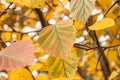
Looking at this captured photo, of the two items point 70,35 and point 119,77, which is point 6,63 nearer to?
point 70,35

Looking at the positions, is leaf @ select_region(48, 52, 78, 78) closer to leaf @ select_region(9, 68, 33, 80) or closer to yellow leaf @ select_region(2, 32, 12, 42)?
leaf @ select_region(9, 68, 33, 80)

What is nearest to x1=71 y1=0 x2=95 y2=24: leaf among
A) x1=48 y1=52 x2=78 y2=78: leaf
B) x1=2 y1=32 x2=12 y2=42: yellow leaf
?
x1=48 y1=52 x2=78 y2=78: leaf

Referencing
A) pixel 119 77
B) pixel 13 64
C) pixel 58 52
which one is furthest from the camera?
pixel 119 77

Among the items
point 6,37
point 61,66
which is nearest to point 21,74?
point 61,66

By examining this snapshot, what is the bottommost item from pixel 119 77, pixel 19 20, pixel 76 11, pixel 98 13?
pixel 119 77

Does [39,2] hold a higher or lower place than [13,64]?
higher

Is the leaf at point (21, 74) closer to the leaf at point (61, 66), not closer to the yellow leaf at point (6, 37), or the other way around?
the leaf at point (61, 66)

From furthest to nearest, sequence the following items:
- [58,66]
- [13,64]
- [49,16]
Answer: [49,16] < [58,66] < [13,64]

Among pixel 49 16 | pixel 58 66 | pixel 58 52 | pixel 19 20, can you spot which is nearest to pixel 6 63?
pixel 58 52
